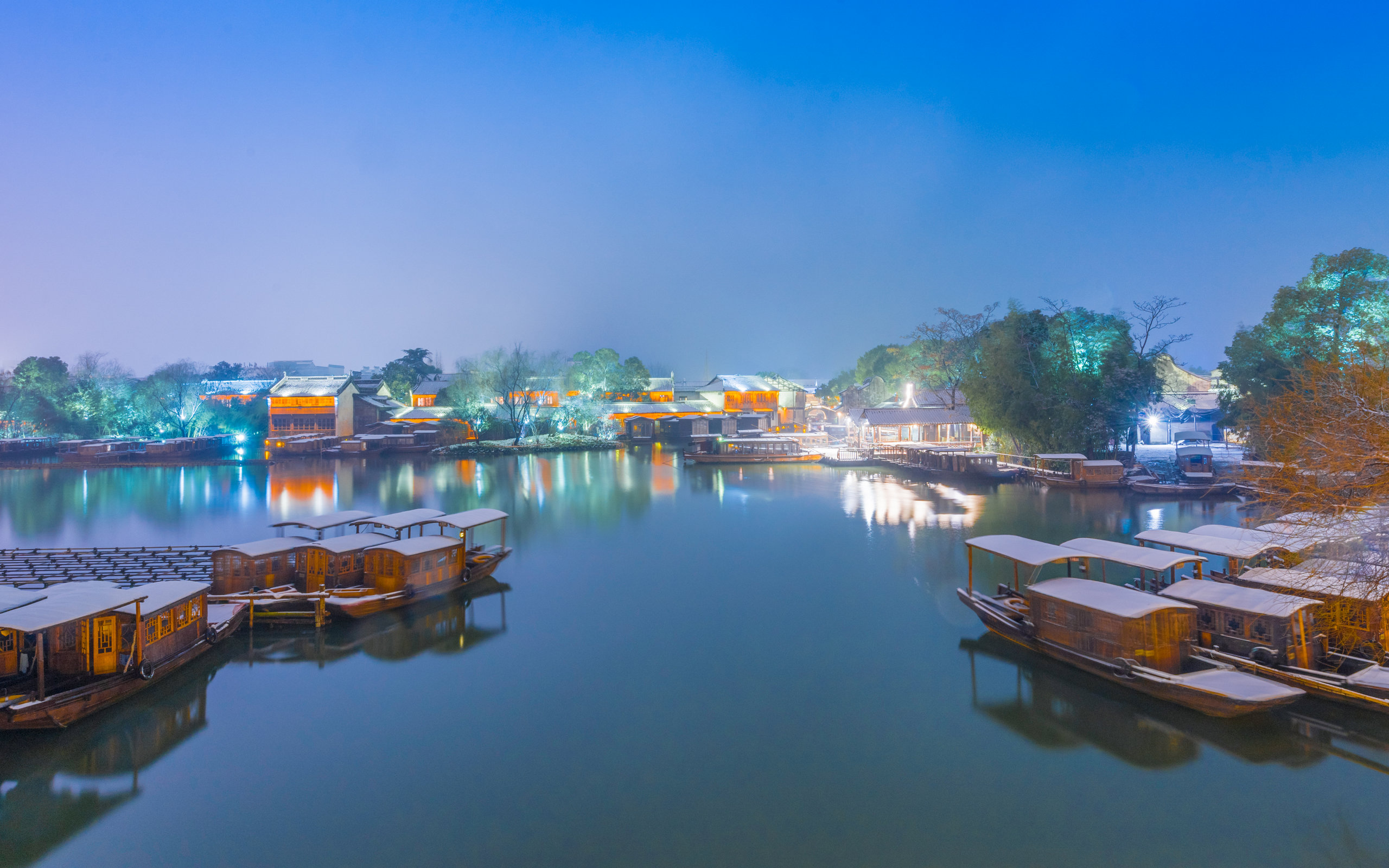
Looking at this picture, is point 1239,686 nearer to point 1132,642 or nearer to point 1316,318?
point 1132,642

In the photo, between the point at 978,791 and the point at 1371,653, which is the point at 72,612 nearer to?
the point at 978,791

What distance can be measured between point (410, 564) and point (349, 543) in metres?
1.63

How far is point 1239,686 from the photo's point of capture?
7.46 m

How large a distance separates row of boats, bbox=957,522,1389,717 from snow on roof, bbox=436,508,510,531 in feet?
34.8

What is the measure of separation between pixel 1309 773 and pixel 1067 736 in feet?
7.43

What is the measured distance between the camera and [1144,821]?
6.40m

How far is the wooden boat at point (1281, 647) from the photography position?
7449mm

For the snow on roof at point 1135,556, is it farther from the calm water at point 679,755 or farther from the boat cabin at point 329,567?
the boat cabin at point 329,567

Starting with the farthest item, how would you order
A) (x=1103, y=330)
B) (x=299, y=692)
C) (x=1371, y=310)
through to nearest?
1. (x=1103, y=330)
2. (x=1371, y=310)
3. (x=299, y=692)

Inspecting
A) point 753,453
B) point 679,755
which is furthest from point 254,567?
point 753,453

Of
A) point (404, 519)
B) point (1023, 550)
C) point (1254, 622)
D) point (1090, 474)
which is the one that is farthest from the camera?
point (1090, 474)

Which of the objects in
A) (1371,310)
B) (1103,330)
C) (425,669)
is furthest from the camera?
(1103,330)

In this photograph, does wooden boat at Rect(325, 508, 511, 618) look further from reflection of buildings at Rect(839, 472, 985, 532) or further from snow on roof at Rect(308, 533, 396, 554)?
reflection of buildings at Rect(839, 472, 985, 532)

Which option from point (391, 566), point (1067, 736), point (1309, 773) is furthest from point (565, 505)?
point (1309, 773)
